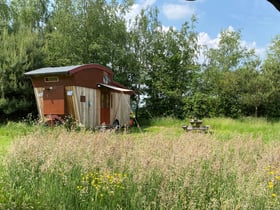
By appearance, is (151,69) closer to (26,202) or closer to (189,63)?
(189,63)

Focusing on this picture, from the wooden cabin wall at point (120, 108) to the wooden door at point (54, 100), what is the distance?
3.02m

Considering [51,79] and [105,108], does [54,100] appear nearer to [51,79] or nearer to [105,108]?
[51,79]

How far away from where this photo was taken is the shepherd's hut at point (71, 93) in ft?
35.6

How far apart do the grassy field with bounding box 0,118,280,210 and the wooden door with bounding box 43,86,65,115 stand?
712 centimetres

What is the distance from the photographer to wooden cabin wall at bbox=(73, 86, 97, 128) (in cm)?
1093

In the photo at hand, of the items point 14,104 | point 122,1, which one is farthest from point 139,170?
point 122,1

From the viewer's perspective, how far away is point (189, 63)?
59.1 feet

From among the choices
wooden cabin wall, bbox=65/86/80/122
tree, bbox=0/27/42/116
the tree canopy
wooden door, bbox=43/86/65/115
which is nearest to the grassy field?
wooden cabin wall, bbox=65/86/80/122

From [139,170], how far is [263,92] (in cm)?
1333

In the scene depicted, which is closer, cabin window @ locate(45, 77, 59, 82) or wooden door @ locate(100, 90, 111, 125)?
cabin window @ locate(45, 77, 59, 82)

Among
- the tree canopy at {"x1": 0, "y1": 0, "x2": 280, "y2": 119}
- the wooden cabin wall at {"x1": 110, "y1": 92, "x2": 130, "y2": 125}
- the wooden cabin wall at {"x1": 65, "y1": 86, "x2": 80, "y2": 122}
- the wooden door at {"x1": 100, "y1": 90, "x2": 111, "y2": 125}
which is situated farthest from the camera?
the tree canopy at {"x1": 0, "y1": 0, "x2": 280, "y2": 119}

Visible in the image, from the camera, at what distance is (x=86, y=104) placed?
11484mm

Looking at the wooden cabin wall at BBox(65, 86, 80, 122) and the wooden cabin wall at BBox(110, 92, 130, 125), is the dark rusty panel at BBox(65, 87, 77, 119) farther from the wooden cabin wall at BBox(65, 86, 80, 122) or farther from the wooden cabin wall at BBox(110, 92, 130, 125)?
the wooden cabin wall at BBox(110, 92, 130, 125)

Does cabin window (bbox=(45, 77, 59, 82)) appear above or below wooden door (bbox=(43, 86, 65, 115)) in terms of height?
above
